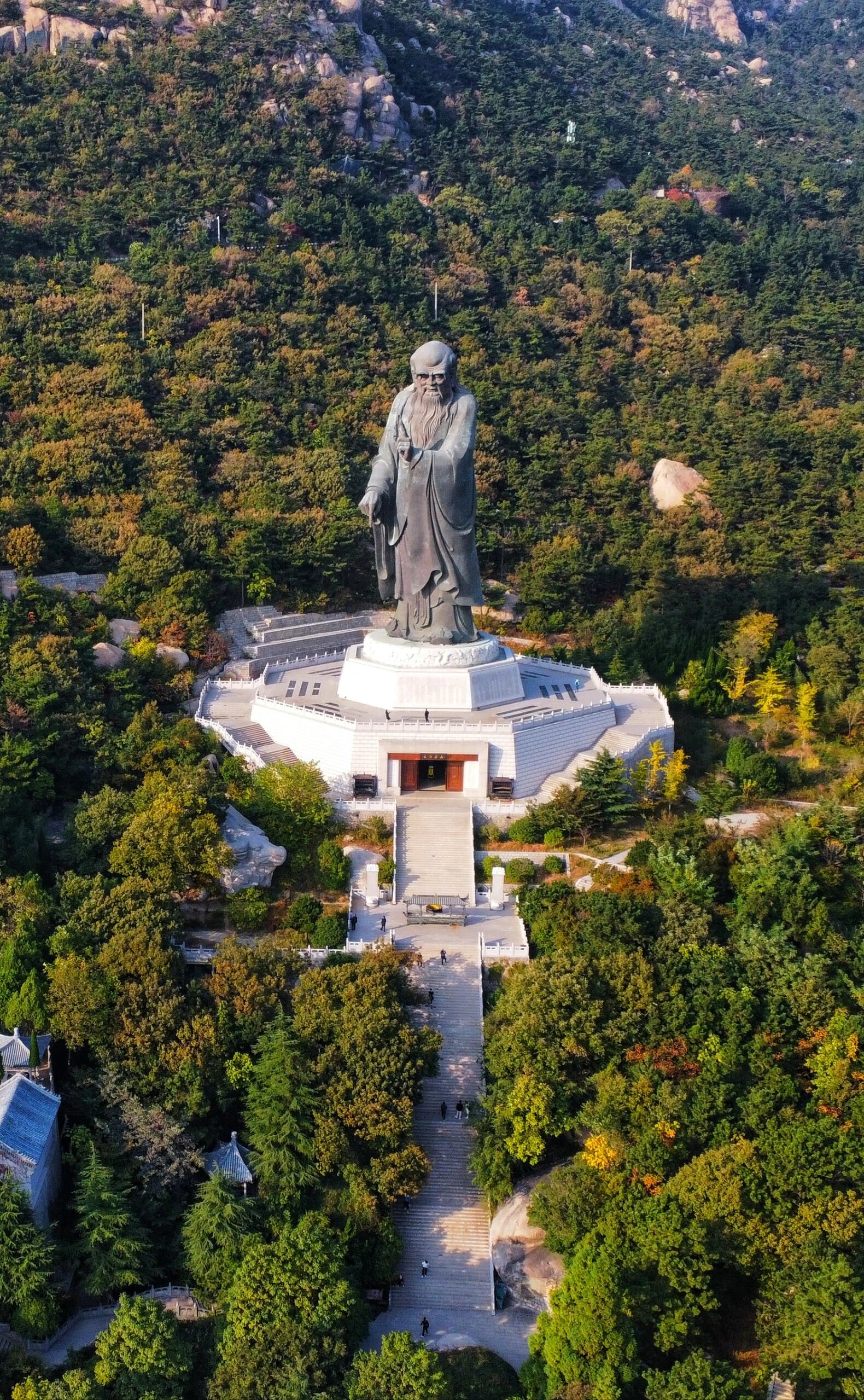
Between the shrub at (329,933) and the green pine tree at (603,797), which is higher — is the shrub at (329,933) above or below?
below

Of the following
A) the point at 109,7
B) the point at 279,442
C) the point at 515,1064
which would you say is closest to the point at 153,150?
the point at 109,7

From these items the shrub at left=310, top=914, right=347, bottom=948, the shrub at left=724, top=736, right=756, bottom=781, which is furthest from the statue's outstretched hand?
the shrub at left=724, top=736, right=756, bottom=781

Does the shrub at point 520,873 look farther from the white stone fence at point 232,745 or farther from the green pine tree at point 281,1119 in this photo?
the green pine tree at point 281,1119

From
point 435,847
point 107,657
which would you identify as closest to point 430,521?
point 435,847

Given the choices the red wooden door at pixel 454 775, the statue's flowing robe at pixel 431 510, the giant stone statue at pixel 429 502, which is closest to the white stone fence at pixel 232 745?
the red wooden door at pixel 454 775

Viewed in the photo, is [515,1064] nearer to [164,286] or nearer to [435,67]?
[164,286]

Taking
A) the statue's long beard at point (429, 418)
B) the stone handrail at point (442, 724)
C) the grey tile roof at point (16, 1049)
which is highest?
the statue's long beard at point (429, 418)

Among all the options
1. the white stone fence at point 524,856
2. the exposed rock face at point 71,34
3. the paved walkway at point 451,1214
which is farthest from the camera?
the exposed rock face at point 71,34
